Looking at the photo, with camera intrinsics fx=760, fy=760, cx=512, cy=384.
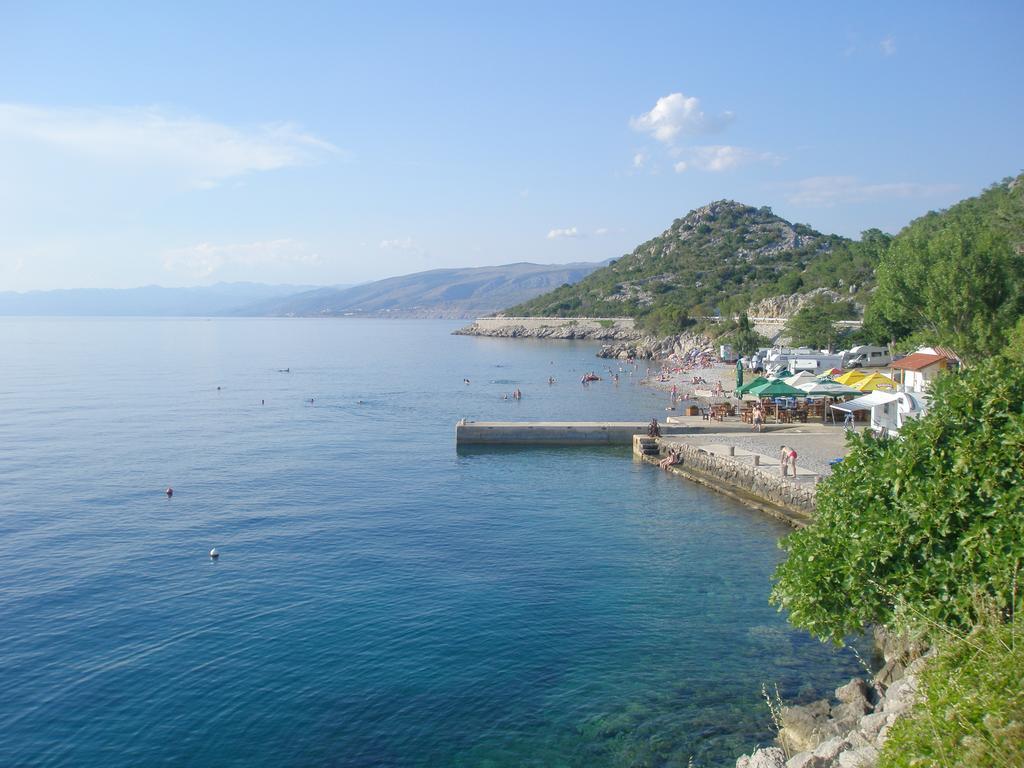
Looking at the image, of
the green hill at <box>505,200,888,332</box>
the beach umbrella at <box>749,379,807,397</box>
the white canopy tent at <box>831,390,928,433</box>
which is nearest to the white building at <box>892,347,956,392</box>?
the white canopy tent at <box>831,390,928,433</box>

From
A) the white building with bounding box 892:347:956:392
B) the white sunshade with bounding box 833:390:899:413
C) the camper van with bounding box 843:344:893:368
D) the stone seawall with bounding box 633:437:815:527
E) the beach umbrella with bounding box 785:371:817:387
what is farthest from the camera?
the camper van with bounding box 843:344:893:368

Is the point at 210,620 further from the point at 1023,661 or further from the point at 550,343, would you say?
the point at 550,343

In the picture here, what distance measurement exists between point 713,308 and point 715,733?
127 m

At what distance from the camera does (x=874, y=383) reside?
40.2 meters

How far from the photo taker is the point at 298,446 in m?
42.7

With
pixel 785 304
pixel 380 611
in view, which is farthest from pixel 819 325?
pixel 380 611

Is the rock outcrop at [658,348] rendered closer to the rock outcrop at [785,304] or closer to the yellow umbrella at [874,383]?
the rock outcrop at [785,304]

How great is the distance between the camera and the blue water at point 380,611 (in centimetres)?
1392

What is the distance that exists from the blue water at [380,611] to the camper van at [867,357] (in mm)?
33609

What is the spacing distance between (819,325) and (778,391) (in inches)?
1637

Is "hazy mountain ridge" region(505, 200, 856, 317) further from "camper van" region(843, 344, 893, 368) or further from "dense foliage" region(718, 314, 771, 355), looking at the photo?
"camper van" region(843, 344, 893, 368)

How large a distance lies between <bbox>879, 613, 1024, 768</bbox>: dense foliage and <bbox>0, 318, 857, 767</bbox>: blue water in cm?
579

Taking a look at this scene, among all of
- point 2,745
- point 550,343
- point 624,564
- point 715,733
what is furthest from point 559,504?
point 550,343

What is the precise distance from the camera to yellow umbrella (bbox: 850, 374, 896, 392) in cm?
3925
